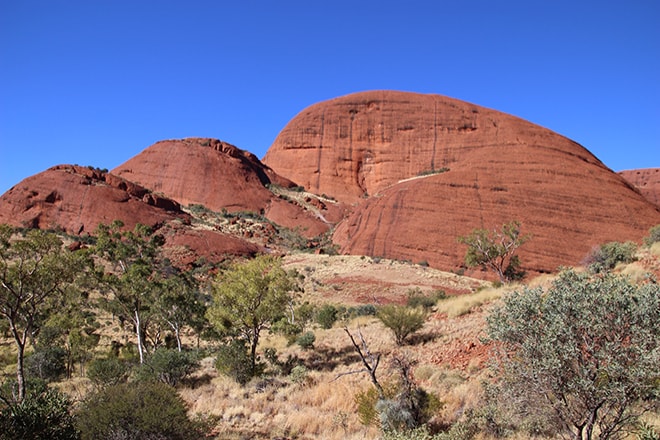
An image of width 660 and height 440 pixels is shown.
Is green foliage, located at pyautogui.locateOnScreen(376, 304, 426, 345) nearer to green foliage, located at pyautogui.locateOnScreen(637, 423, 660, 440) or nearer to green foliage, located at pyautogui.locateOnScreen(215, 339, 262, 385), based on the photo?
green foliage, located at pyautogui.locateOnScreen(215, 339, 262, 385)

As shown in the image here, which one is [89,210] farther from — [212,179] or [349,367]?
[349,367]

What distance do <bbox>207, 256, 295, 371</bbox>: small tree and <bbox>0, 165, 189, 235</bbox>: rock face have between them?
34926 mm

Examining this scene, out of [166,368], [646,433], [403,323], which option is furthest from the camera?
[403,323]

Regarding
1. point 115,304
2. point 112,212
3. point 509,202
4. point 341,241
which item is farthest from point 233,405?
point 112,212

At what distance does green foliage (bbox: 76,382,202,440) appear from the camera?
5699mm

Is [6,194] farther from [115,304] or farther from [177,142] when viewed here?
[115,304]

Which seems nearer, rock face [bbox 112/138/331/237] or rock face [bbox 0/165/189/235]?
rock face [bbox 0/165/189/235]

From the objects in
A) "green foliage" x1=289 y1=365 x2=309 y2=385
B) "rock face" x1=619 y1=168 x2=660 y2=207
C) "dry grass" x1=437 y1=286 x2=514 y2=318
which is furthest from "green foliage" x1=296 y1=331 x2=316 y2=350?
"rock face" x1=619 y1=168 x2=660 y2=207

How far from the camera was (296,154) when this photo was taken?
77.1 metres

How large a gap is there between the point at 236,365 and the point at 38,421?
5.88 m

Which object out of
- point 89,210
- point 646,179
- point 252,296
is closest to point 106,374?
point 252,296

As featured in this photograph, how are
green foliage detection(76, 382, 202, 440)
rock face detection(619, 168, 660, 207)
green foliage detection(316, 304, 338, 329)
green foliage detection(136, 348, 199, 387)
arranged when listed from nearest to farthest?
green foliage detection(76, 382, 202, 440) → green foliage detection(136, 348, 199, 387) → green foliage detection(316, 304, 338, 329) → rock face detection(619, 168, 660, 207)

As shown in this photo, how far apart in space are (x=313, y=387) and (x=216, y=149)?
65.4 meters

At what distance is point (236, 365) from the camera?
1073cm
